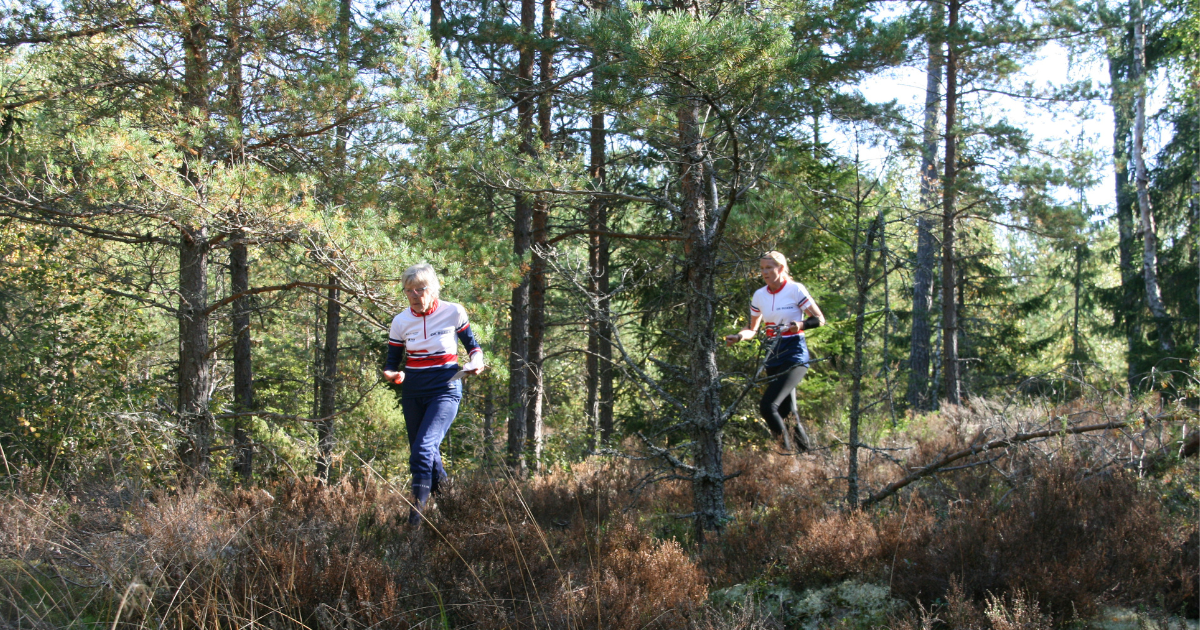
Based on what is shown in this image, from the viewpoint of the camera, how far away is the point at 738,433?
414 inches

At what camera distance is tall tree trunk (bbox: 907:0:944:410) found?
1170cm

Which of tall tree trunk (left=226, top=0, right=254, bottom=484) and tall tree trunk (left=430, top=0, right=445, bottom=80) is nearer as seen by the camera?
tall tree trunk (left=226, top=0, right=254, bottom=484)

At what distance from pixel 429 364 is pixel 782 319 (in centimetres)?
269

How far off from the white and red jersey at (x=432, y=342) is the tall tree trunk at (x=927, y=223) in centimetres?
823

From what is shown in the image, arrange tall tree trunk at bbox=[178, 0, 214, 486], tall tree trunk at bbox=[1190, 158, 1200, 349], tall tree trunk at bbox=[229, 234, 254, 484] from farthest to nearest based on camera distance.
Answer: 1. tall tree trunk at bbox=[1190, 158, 1200, 349]
2. tall tree trunk at bbox=[229, 234, 254, 484]
3. tall tree trunk at bbox=[178, 0, 214, 486]

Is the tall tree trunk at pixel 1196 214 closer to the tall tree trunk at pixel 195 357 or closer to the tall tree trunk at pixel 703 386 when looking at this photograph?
the tall tree trunk at pixel 703 386

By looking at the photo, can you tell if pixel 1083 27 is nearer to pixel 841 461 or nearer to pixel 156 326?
pixel 841 461

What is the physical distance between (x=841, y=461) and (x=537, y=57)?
24.0 feet

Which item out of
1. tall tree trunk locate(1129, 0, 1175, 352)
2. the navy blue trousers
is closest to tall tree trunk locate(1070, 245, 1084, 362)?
tall tree trunk locate(1129, 0, 1175, 352)

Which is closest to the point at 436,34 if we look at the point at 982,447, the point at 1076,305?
the point at 982,447

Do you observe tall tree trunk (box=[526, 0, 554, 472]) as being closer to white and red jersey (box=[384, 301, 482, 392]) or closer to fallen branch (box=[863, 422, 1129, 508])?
white and red jersey (box=[384, 301, 482, 392])

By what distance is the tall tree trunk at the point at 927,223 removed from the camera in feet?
38.4

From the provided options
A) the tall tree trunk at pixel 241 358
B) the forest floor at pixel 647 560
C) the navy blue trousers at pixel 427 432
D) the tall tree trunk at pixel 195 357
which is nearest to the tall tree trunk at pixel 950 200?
the forest floor at pixel 647 560

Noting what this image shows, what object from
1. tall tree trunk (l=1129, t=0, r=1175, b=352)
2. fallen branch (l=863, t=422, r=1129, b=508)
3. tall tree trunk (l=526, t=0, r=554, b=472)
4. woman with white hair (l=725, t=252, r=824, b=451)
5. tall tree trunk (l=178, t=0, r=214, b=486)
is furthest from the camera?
tall tree trunk (l=1129, t=0, r=1175, b=352)
